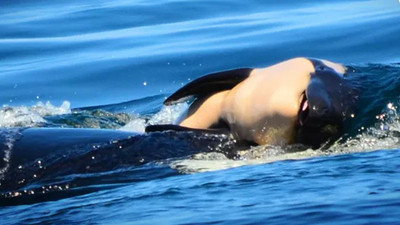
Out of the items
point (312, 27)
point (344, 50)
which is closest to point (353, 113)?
point (344, 50)

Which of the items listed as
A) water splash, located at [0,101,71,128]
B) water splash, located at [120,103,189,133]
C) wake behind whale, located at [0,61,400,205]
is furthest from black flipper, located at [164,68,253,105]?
water splash, located at [0,101,71,128]

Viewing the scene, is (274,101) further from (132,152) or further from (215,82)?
(132,152)

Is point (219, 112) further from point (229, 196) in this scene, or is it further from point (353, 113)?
point (229, 196)

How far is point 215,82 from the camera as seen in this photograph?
Result: 5.87 meters

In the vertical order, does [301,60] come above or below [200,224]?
above

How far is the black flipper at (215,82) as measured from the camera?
5844 mm

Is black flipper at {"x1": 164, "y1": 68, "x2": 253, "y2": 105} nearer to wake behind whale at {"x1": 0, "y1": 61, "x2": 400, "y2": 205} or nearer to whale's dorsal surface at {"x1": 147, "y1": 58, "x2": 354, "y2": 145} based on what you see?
whale's dorsal surface at {"x1": 147, "y1": 58, "x2": 354, "y2": 145}

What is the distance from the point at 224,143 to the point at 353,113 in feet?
2.15

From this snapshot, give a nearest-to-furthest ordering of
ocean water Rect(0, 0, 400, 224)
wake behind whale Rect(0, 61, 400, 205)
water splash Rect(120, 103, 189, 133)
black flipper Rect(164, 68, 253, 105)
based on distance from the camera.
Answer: ocean water Rect(0, 0, 400, 224) < wake behind whale Rect(0, 61, 400, 205) < black flipper Rect(164, 68, 253, 105) < water splash Rect(120, 103, 189, 133)

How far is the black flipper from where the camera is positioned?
584 centimetres

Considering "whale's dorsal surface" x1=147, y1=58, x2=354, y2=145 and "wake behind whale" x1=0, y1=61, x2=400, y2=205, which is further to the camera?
"whale's dorsal surface" x1=147, y1=58, x2=354, y2=145

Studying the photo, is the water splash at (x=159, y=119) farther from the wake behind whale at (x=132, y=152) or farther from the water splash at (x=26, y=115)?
the wake behind whale at (x=132, y=152)

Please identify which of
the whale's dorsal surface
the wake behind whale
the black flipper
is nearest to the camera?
the wake behind whale

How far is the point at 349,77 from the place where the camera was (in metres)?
5.88
